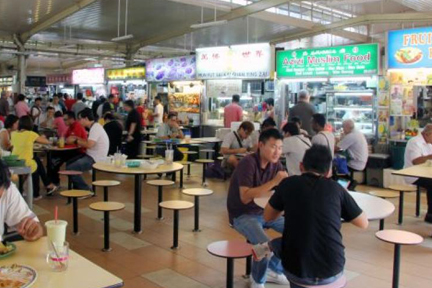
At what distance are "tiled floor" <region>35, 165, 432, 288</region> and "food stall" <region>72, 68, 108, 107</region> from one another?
9.28 m

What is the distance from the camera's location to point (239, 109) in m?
10.0

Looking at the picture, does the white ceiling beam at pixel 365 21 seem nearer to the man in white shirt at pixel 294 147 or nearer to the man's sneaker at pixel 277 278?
the man in white shirt at pixel 294 147

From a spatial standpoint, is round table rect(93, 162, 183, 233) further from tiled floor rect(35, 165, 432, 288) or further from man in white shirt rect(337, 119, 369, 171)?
man in white shirt rect(337, 119, 369, 171)

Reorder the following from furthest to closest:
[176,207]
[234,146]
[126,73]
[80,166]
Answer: [126,73]
[234,146]
[80,166]
[176,207]

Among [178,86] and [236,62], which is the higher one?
[236,62]

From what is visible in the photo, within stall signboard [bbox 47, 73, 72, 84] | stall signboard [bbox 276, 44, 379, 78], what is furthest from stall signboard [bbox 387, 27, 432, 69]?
stall signboard [bbox 47, 73, 72, 84]

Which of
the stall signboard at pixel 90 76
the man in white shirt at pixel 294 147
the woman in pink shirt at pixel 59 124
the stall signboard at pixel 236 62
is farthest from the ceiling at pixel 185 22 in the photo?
the man in white shirt at pixel 294 147

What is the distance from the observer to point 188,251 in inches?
183

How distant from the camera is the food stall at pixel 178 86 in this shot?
11.5 meters

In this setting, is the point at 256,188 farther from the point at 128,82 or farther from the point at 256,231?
the point at 128,82

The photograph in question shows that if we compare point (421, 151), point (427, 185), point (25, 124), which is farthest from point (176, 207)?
point (421, 151)

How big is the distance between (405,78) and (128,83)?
30.0 ft

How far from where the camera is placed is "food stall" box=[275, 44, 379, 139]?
27.2 ft

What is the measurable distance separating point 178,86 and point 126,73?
2527mm
